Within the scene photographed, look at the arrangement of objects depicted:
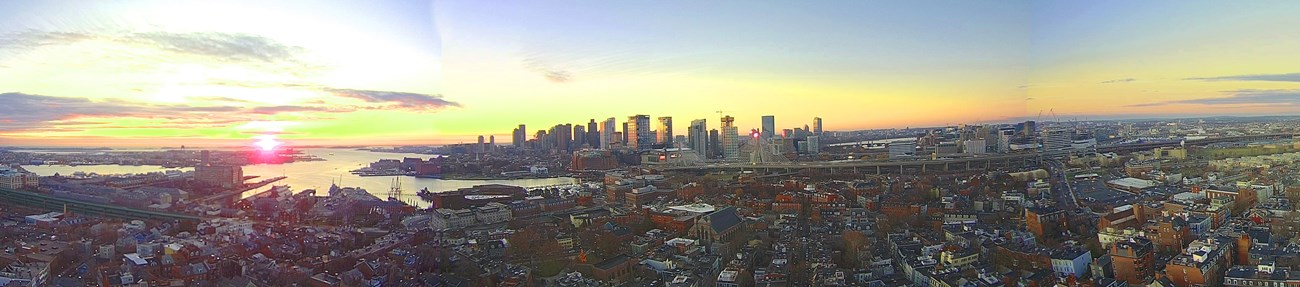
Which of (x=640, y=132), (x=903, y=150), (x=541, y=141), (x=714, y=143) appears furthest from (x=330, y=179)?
(x=903, y=150)

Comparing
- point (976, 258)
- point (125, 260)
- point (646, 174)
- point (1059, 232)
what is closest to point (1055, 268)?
point (976, 258)

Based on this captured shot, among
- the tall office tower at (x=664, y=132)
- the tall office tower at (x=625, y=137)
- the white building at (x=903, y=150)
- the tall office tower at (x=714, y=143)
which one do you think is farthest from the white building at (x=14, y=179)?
the white building at (x=903, y=150)

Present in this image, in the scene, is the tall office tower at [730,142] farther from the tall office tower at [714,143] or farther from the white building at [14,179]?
the white building at [14,179]

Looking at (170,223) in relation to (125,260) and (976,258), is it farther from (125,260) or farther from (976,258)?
(976,258)

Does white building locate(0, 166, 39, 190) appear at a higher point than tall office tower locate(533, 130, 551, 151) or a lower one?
lower

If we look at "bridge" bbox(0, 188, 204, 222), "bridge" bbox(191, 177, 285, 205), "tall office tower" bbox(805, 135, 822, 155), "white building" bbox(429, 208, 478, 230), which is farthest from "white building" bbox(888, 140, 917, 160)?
"bridge" bbox(0, 188, 204, 222)

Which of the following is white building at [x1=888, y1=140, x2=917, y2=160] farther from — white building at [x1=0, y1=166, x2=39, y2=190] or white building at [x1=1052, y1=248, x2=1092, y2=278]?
white building at [x1=0, y1=166, x2=39, y2=190]
